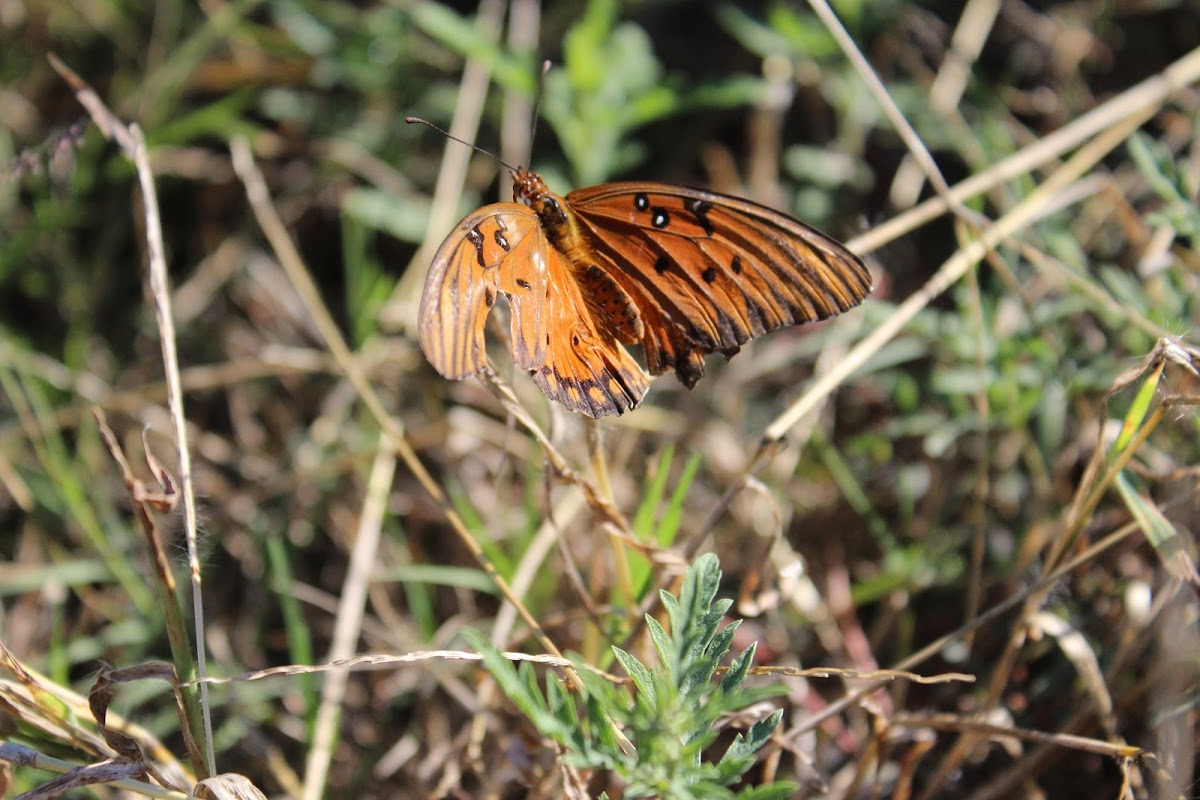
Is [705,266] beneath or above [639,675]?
above

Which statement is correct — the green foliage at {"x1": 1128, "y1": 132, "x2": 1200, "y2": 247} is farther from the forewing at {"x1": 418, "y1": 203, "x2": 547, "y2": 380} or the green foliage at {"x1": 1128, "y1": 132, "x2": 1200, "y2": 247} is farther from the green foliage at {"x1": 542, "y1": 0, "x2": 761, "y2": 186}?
the forewing at {"x1": 418, "y1": 203, "x2": 547, "y2": 380}

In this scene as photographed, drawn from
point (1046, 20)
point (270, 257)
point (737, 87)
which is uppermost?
point (1046, 20)

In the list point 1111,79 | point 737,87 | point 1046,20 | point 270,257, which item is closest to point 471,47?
point 737,87

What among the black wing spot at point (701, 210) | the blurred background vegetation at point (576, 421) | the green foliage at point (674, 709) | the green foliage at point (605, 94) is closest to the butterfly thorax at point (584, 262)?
the black wing spot at point (701, 210)

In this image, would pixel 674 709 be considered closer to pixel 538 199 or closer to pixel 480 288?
pixel 480 288

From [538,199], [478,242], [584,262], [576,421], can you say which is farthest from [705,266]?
[576,421]

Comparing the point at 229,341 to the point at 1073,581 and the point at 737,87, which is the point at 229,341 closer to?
the point at 737,87

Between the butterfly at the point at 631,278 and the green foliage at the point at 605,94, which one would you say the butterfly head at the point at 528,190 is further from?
the green foliage at the point at 605,94

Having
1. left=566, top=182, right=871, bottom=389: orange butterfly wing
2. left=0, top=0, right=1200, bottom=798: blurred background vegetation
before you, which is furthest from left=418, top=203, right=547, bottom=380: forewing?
left=0, top=0, right=1200, bottom=798: blurred background vegetation
